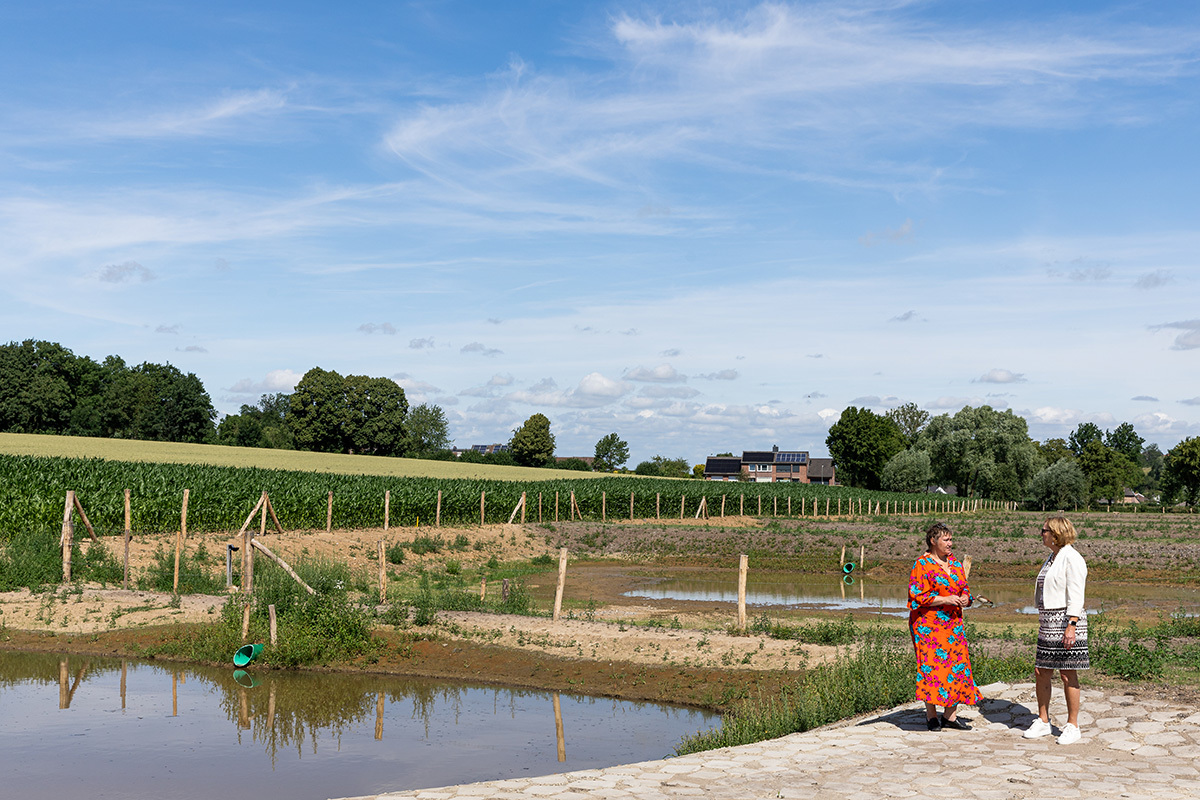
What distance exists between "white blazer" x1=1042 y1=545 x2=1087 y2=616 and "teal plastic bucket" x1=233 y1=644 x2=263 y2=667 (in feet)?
39.7

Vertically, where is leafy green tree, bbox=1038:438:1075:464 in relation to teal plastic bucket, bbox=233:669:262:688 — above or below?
above

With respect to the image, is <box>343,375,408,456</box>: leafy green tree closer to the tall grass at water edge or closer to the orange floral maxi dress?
the tall grass at water edge

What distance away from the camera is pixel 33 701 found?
46.5 ft

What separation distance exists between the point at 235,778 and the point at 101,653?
8.81 m

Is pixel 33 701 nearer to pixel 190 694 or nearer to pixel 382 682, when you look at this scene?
pixel 190 694

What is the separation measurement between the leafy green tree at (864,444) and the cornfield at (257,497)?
6056 centimetres

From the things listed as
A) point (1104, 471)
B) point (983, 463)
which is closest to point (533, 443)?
point (983, 463)

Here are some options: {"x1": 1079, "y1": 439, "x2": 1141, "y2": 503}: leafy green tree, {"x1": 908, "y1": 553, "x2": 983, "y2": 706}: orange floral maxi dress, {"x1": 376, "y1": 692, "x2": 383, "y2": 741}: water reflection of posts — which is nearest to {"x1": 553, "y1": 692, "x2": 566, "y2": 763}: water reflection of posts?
{"x1": 376, "y1": 692, "x2": 383, "y2": 741}: water reflection of posts

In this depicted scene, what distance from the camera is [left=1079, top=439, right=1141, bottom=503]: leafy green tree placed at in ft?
379

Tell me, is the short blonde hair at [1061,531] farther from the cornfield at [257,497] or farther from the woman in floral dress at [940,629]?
the cornfield at [257,497]

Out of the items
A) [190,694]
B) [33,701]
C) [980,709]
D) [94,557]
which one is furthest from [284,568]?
[980,709]

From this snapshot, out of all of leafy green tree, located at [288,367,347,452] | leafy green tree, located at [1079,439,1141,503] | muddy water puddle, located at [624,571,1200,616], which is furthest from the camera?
leafy green tree, located at [1079,439,1141,503]

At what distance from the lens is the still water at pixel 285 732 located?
1048 cm

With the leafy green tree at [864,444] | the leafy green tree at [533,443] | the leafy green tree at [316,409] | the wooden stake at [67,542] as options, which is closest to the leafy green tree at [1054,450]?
the leafy green tree at [864,444]
